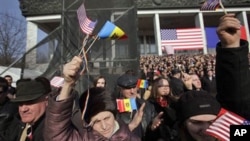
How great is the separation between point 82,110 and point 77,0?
5555 millimetres

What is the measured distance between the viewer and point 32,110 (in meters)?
3.12

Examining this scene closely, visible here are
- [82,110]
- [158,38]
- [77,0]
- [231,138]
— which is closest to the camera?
[231,138]

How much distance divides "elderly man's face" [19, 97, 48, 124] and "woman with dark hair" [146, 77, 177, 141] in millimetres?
1087

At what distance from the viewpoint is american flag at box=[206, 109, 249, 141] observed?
6.07 feet

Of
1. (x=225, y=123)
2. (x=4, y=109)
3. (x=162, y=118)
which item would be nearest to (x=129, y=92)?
(x=162, y=118)

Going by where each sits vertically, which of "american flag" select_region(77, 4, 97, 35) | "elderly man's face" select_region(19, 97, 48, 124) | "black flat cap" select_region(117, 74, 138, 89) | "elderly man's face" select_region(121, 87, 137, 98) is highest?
"american flag" select_region(77, 4, 97, 35)

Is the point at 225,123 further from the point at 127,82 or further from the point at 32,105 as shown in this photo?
the point at 127,82

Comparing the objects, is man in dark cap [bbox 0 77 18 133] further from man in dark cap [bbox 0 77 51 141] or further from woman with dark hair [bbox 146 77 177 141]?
woman with dark hair [bbox 146 77 177 141]

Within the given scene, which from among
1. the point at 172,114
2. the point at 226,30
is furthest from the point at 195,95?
the point at 172,114

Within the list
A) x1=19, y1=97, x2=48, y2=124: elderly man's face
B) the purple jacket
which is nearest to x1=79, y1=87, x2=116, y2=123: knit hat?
the purple jacket

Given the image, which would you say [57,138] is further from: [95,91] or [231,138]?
[231,138]

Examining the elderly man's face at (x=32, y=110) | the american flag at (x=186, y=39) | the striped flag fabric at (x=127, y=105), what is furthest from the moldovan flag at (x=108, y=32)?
the american flag at (x=186, y=39)

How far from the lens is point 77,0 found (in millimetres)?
7785

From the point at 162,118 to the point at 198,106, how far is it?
1418 millimetres
